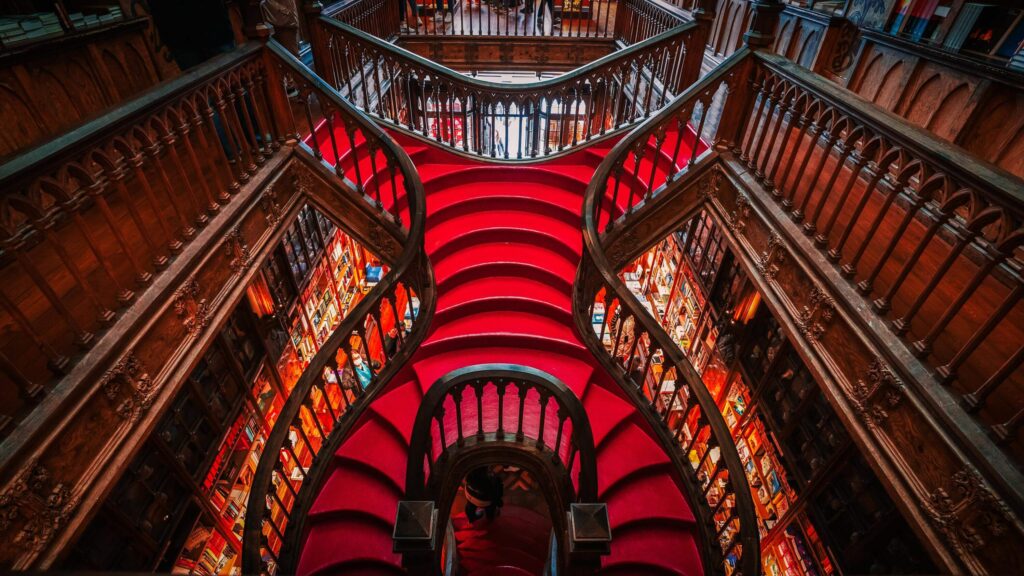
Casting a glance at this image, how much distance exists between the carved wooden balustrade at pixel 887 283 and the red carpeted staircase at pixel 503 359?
68 cm

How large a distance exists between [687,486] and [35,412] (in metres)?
3.16

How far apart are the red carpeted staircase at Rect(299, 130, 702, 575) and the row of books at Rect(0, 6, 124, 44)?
9.54 feet

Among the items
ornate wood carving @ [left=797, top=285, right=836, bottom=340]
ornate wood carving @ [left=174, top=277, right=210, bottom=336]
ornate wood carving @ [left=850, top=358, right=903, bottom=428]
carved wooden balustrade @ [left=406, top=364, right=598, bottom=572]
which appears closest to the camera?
ornate wood carving @ [left=850, top=358, right=903, bottom=428]

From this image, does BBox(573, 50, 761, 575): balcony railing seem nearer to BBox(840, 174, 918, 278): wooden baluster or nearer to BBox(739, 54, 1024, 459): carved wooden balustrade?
BBox(739, 54, 1024, 459): carved wooden balustrade

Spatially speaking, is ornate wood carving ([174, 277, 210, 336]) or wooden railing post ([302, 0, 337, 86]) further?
wooden railing post ([302, 0, 337, 86])

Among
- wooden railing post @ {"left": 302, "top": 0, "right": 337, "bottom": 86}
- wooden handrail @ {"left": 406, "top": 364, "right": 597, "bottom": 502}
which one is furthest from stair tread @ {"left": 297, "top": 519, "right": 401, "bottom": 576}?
wooden railing post @ {"left": 302, "top": 0, "right": 337, "bottom": 86}

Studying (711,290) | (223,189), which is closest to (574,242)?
(711,290)

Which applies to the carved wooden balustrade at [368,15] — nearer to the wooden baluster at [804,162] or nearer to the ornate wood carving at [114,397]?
the ornate wood carving at [114,397]

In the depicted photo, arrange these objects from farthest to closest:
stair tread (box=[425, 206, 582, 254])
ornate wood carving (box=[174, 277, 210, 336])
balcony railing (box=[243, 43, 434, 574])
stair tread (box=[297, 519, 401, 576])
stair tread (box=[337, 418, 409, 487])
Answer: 1. stair tread (box=[425, 206, 582, 254])
2. stair tread (box=[337, 418, 409, 487])
3. stair tread (box=[297, 519, 401, 576])
4. ornate wood carving (box=[174, 277, 210, 336])
5. balcony railing (box=[243, 43, 434, 574])

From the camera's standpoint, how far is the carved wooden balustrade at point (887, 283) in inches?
68.3

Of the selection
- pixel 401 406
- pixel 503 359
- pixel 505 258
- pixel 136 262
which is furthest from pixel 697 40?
pixel 136 262

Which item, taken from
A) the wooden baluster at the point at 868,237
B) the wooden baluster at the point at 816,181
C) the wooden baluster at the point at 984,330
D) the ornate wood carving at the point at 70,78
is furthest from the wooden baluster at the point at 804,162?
the ornate wood carving at the point at 70,78

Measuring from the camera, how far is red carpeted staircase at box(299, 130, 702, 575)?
10.0 ft

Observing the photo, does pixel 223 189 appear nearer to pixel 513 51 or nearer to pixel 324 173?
pixel 324 173
